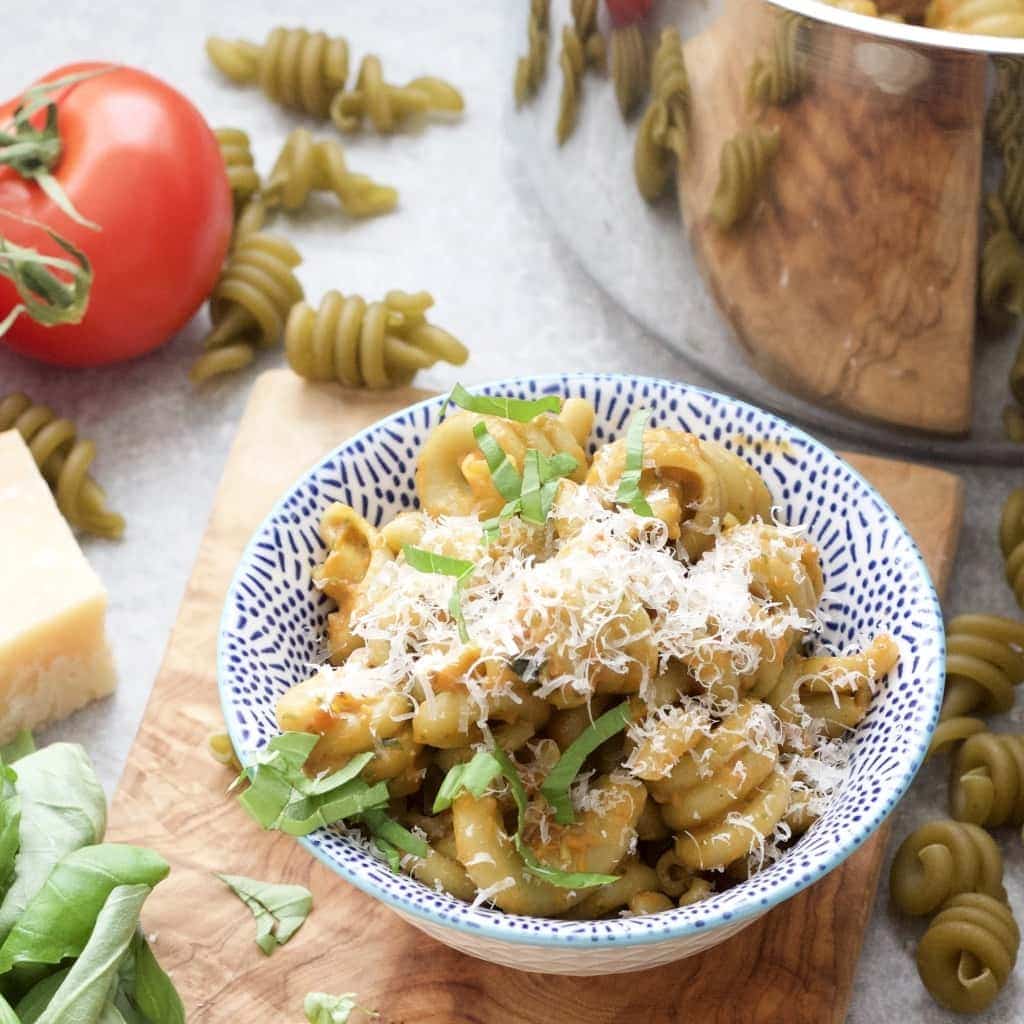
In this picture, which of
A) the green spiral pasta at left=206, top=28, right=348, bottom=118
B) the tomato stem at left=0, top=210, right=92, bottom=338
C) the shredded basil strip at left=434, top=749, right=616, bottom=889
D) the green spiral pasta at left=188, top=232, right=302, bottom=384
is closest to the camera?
the shredded basil strip at left=434, top=749, right=616, bottom=889

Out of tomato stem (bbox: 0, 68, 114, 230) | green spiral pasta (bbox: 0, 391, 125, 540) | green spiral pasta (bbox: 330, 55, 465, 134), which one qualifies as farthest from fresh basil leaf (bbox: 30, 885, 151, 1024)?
green spiral pasta (bbox: 330, 55, 465, 134)

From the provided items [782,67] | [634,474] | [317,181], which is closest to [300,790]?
[634,474]

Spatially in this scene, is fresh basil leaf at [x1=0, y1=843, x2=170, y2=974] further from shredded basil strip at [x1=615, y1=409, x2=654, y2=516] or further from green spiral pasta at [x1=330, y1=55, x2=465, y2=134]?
green spiral pasta at [x1=330, y1=55, x2=465, y2=134]

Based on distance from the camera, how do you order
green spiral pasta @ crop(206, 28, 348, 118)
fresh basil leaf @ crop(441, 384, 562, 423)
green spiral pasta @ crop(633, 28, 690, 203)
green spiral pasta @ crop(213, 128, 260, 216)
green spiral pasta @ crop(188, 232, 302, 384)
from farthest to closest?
1. green spiral pasta @ crop(206, 28, 348, 118)
2. green spiral pasta @ crop(213, 128, 260, 216)
3. green spiral pasta @ crop(188, 232, 302, 384)
4. green spiral pasta @ crop(633, 28, 690, 203)
5. fresh basil leaf @ crop(441, 384, 562, 423)

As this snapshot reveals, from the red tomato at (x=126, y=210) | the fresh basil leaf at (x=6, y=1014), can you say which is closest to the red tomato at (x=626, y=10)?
the red tomato at (x=126, y=210)

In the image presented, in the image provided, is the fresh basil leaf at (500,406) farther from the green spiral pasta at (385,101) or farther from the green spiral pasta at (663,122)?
the green spiral pasta at (385,101)

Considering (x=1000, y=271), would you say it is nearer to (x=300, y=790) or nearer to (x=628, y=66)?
(x=628, y=66)

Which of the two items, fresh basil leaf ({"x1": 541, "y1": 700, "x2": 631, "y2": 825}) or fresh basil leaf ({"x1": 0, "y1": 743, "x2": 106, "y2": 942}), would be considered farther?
fresh basil leaf ({"x1": 0, "y1": 743, "x2": 106, "y2": 942})
